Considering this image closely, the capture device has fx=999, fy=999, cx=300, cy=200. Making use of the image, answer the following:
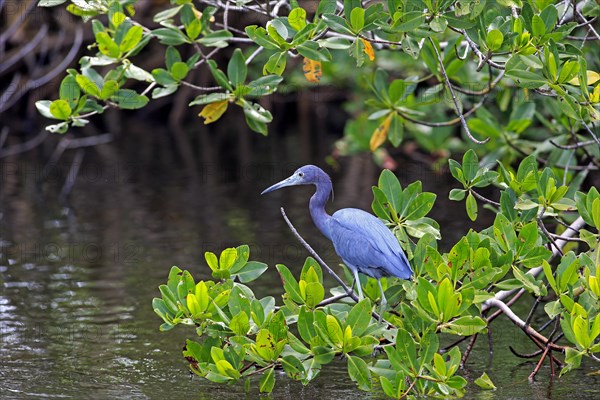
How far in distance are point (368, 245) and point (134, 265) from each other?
416cm

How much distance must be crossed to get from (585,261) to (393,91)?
105 inches

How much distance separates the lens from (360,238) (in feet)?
20.0

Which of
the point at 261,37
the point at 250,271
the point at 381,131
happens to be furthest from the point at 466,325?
the point at 381,131

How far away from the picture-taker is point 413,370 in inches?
211

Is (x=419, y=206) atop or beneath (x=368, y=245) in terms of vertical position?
atop

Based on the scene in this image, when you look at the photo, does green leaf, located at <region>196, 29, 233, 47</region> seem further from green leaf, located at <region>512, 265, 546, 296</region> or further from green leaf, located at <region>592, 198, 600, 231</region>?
green leaf, located at <region>592, 198, 600, 231</region>

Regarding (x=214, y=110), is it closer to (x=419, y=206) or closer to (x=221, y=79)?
(x=221, y=79)

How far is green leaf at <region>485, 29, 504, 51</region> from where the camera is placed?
5616 mm

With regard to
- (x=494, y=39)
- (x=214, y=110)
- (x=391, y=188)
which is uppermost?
(x=494, y=39)

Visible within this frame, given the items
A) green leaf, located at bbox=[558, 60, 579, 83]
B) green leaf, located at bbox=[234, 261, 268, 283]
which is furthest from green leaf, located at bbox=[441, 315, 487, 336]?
green leaf, located at bbox=[558, 60, 579, 83]

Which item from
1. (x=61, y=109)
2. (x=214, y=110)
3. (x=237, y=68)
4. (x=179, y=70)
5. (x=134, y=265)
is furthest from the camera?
(x=134, y=265)

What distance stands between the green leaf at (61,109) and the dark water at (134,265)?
1.68 metres

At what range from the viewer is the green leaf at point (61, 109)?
6.55 meters

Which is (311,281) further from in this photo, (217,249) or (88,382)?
(217,249)
